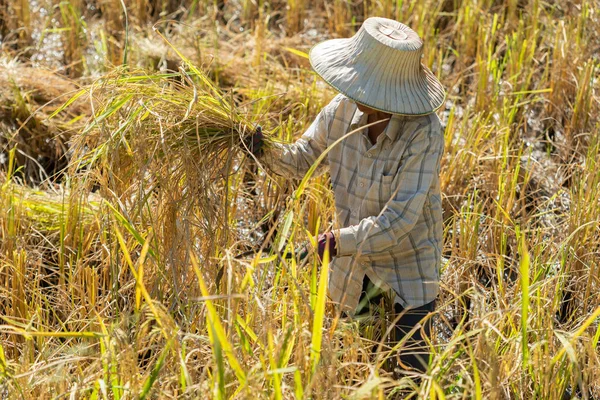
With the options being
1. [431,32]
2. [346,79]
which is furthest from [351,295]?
[431,32]

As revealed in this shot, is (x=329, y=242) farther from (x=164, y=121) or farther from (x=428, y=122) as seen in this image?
(x=164, y=121)

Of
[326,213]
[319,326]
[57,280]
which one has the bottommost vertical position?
[57,280]

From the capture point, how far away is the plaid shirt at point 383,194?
2.01m

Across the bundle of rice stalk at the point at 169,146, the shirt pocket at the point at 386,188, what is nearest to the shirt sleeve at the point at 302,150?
the bundle of rice stalk at the point at 169,146

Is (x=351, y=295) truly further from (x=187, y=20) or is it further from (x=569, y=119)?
(x=187, y=20)

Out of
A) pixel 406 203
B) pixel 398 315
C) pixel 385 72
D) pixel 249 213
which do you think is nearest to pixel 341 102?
pixel 385 72

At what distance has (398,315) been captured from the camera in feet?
7.20

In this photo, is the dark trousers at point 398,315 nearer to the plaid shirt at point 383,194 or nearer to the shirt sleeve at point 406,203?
the plaid shirt at point 383,194

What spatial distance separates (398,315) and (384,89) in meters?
0.58

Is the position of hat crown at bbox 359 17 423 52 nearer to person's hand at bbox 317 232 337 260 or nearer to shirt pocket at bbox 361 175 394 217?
shirt pocket at bbox 361 175 394 217

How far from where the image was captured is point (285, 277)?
2.28m

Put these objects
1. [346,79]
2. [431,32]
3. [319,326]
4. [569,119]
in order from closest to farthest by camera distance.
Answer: [319,326] < [346,79] < [569,119] < [431,32]

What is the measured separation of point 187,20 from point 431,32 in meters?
1.18

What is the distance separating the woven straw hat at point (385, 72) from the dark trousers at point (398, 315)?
486 mm
